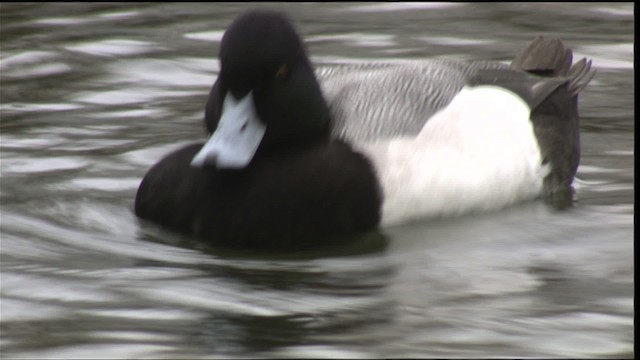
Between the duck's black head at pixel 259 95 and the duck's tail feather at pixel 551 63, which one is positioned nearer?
the duck's black head at pixel 259 95

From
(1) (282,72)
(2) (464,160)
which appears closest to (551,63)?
(2) (464,160)

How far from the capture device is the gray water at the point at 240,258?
5.07 metres

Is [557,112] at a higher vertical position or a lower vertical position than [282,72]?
lower

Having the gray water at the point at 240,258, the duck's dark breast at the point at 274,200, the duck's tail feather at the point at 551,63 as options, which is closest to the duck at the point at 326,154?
the duck's dark breast at the point at 274,200

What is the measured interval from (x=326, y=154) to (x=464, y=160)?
676 millimetres

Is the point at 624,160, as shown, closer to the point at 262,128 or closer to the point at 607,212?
the point at 607,212

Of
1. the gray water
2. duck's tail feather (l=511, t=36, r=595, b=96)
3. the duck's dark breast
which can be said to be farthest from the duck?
duck's tail feather (l=511, t=36, r=595, b=96)

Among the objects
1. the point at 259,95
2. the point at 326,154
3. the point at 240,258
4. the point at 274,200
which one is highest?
the point at 259,95

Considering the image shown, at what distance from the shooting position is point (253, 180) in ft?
20.2

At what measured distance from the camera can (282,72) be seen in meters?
6.18

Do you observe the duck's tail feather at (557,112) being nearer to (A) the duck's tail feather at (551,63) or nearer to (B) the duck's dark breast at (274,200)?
(A) the duck's tail feather at (551,63)

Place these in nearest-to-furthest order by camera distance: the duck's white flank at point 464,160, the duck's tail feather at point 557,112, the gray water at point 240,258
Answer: the gray water at point 240,258 < the duck's white flank at point 464,160 < the duck's tail feather at point 557,112

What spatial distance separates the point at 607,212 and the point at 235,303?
187cm

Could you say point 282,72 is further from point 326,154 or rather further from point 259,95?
point 326,154
